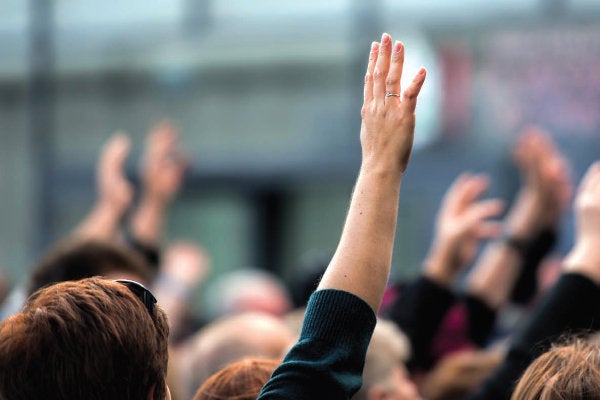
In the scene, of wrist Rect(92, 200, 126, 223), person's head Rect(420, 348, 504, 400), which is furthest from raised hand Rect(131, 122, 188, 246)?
person's head Rect(420, 348, 504, 400)

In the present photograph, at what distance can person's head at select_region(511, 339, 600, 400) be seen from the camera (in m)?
1.62

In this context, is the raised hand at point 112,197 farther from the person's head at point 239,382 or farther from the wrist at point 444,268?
the person's head at point 239,382

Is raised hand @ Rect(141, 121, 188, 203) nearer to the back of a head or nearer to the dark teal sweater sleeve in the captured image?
the back of a head

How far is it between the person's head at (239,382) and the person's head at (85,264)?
0.84m

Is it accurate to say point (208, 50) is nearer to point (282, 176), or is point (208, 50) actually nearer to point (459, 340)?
point (282, 176)

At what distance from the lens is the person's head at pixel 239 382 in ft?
6.33

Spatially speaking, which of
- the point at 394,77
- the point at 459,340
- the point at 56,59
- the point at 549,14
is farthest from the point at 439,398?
the point at 56,59

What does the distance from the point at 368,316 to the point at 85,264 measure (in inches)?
56.8

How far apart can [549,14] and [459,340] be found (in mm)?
5409

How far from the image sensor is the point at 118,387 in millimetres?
1413

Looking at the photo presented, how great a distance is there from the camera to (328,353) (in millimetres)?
1496

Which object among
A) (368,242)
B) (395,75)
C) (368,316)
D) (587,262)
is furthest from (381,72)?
(587,262)

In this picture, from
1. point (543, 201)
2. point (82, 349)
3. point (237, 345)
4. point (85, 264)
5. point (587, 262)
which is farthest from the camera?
point (543, 201)

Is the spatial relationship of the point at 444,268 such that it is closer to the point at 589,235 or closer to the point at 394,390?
the point at 394,390
